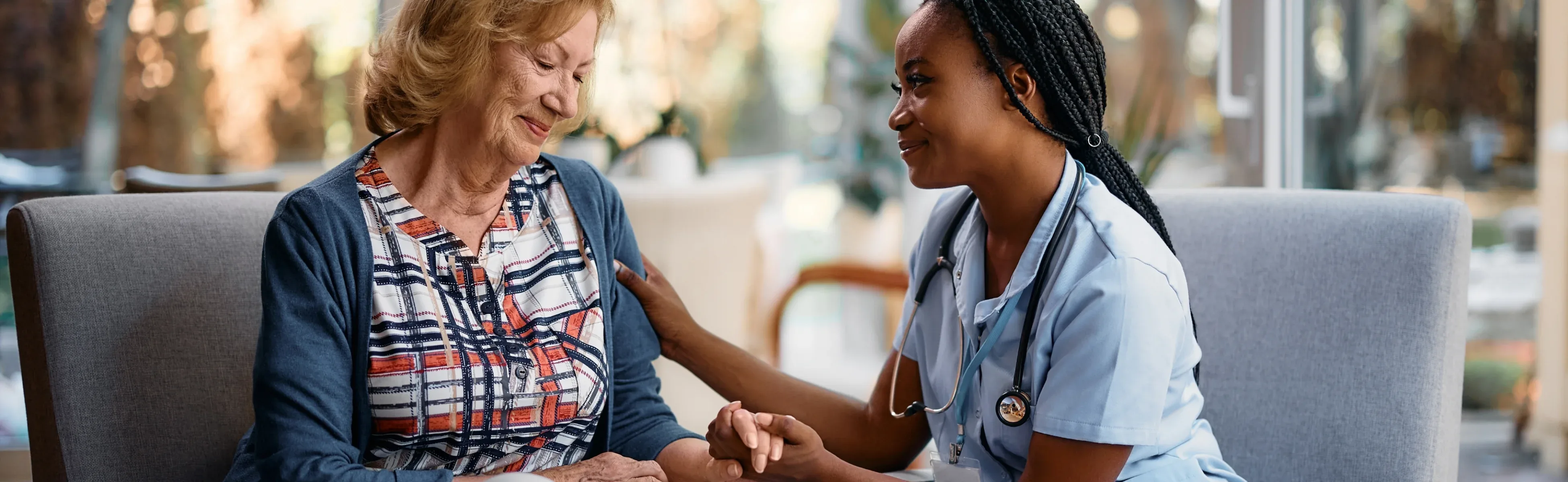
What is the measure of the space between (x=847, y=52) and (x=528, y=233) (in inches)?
113

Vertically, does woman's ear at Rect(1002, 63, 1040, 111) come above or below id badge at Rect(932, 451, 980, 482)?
above

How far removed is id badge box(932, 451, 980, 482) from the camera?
4.04 feet

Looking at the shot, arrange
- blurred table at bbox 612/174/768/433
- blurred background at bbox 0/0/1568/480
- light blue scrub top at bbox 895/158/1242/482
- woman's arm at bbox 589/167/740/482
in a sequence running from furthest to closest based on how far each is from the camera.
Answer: blurred background at bbox 0/0/1568/480, blurred table at bbox 612/174/768/433, woman's arm at bbox 589/167/740/482, light blue scrub top at bbox 895/158/1242/482

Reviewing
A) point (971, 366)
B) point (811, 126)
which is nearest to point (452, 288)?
point (971, 366)

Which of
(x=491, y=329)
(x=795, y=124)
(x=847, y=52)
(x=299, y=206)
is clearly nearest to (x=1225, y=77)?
(x=847, y=52)

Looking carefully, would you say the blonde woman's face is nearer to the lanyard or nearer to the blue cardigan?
the blue cardigan

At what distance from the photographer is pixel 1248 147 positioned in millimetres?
2947

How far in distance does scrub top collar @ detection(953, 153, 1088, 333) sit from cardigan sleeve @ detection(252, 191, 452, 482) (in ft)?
2.29

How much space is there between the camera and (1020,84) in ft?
4.11

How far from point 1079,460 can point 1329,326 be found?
23.3 inches

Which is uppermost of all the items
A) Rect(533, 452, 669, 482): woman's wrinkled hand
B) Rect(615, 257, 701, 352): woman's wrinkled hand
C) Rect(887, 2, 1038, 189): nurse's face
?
Rect(887, 2, 1038, 189): nurse's face

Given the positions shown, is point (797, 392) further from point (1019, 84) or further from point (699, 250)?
point (699, 250)

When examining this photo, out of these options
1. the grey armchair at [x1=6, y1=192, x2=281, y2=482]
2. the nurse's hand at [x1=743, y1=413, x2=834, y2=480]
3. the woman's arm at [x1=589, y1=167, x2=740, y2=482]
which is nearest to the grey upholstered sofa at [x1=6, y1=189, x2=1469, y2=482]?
the grey armchair at [x1=6, y1=192, x2=281, y2=482]

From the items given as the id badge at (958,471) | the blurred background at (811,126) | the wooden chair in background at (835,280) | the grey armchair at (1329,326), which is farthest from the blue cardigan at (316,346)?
the wooden chair in background at (835,280)
